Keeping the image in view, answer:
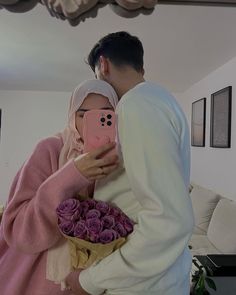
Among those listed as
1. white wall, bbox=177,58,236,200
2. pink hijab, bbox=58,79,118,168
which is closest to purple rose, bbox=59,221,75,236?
pink hijab, bbox=58,79,118,168

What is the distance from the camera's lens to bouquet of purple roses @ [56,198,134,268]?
0.45 m

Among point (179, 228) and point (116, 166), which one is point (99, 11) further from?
point (179, 228)

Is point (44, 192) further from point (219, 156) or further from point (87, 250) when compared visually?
point (219, 156)

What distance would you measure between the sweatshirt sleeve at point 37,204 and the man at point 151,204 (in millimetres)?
72

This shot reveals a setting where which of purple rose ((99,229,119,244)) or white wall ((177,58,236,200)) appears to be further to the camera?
white wall ((177,58,236,200))

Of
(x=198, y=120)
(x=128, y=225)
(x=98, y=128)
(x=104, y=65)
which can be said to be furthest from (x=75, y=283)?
(x=198, y=120)

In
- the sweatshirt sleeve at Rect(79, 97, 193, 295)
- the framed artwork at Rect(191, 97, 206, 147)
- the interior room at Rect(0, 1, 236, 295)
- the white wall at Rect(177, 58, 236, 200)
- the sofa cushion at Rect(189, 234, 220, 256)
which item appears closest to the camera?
the sweatshirt sleeve at Rect(79, 97, 193, 295)

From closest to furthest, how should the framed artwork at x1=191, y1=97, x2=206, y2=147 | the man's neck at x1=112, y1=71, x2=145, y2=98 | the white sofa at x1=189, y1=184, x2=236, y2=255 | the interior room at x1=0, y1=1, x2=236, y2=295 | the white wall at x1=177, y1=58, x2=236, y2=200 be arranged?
the man's neck at x1=112, y1=71, x2=145, y2=98 < the interior room at x1=0, y1=1, x2=236, y2=295 < the framed artwork at x1=191, y1=97, x2=206, y2=147 < the white sofa at x1=189, y1=184, x2=236, y2=255 < the white wall at x1=177, y1=58, x2=236, y2=200

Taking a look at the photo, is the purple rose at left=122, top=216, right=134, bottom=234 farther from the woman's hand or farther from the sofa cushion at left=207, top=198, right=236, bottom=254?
the sofa cushion at left=207, top=198, right=236, bottom=254

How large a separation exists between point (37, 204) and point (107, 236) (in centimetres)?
12

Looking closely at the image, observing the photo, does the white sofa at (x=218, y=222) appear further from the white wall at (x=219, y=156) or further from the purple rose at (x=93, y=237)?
the purple rose at (x=93, y=237)

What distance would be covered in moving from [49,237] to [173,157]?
0.24 metres

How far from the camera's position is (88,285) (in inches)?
18.7

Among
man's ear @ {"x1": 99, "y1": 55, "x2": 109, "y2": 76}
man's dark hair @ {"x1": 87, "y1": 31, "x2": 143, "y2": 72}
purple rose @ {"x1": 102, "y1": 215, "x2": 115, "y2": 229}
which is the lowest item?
purple rose @ {"x1": 102, "y1": 215, "x2": 115, "y2": 229}
